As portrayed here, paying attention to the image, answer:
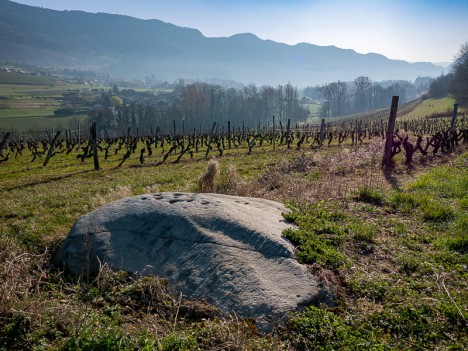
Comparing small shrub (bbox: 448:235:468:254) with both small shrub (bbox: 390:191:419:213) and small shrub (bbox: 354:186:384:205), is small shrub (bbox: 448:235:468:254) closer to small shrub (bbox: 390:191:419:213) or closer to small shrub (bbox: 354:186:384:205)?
small shrub (bbox: 390:191:419:213)

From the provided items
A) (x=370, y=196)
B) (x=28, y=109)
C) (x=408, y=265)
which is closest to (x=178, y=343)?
(x=408, y=265)

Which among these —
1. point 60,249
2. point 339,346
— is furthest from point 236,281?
point 60,249

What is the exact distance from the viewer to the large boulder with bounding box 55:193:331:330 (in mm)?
4344

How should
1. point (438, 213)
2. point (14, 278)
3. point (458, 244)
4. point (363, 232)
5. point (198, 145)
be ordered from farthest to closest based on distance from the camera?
point (198, 145)
point (438, 213)
point (363, 232)
point (458, 244)
point (14, 278)

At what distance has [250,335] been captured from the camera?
378 centimetres

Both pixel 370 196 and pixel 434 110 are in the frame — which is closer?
pixel 370 196

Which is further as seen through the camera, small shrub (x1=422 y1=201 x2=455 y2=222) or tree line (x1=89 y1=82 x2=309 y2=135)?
tree line (x1=89 y1=82 x2=309 y2=135)

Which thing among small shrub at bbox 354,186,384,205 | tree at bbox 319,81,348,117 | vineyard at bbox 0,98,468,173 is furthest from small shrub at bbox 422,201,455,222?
tree at bbox 319,81,348,117

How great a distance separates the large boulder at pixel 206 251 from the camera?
434cm

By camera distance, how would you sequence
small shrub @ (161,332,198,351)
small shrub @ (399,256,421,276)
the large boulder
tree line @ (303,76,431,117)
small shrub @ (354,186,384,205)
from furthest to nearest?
tree line @ (303,76,431,117) < small shrub @ (354,186,384,205) < small shrub @ (399,256,421,276) < the large boulder < small shrub @ (161,332,198,351)

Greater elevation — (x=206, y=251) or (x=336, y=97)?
(x=336, y=97)

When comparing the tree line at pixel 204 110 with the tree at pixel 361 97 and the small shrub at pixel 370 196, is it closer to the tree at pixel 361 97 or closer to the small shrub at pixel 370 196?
the tree at pixel 361 97

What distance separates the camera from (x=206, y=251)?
16.7 ft

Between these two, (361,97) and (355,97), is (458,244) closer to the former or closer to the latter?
(361,97)
